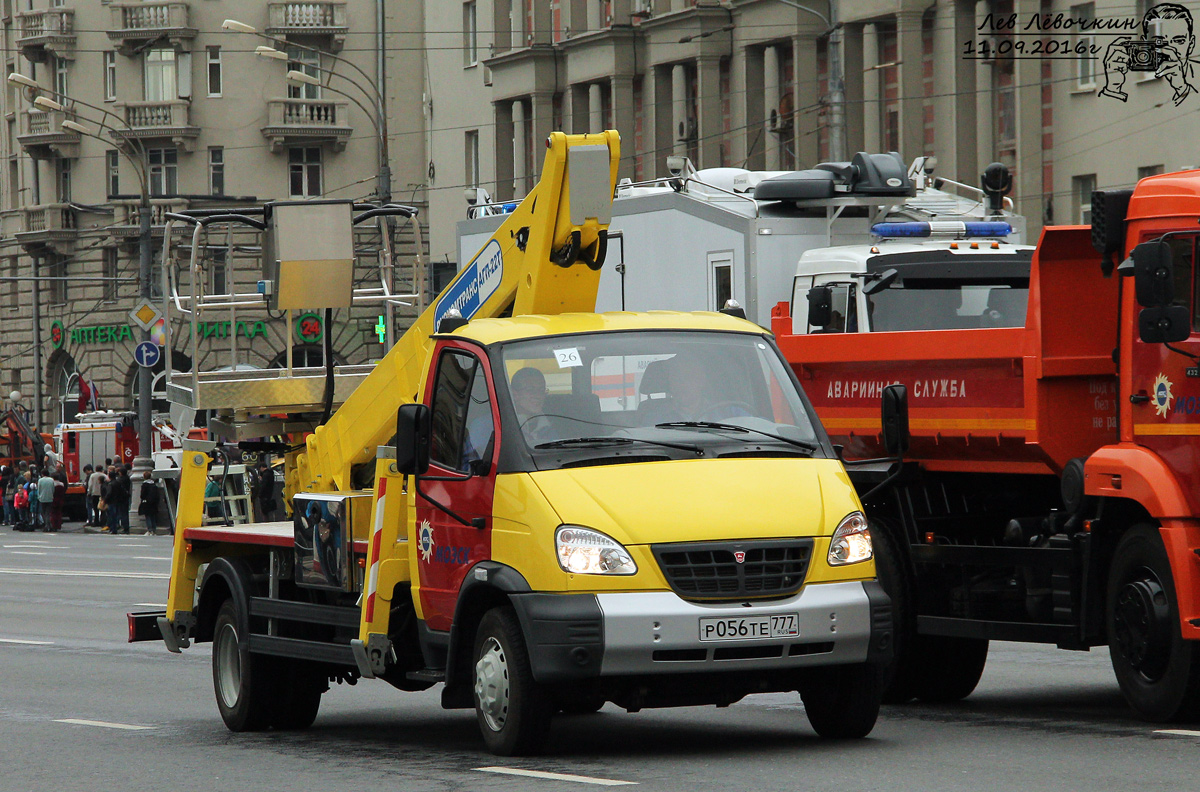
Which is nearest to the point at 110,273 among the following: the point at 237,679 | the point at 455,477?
the point at 237,679

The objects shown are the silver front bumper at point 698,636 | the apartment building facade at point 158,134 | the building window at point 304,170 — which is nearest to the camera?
the silver front bumper at point 698,636

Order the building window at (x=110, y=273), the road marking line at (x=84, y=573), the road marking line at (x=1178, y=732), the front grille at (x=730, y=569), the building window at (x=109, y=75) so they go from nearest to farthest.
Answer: the front grille at (x=730, y=569)
the road marking line at (x=1178, y=732)
the road marking line at (x=84, y=573)
the building window at (x=110, y=273)
the building window at (x=109, y=75)

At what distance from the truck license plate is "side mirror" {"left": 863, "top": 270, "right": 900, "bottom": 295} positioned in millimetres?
8780

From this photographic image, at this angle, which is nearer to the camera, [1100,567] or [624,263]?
[1100,567]

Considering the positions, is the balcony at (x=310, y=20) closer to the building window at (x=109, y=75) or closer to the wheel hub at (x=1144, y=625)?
the building window at (x=109, y=75)

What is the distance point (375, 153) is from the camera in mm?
69062

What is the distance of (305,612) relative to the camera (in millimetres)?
10758

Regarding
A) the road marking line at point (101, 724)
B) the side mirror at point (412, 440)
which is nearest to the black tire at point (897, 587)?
the side mirror at point (412, 440)

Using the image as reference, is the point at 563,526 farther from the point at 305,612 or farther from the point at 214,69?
the point at 214,69

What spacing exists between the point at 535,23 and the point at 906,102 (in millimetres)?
15895

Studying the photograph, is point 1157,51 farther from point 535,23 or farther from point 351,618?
point 351,618

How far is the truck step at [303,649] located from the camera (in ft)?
34.1

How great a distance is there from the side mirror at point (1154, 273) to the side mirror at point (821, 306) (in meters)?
8.19

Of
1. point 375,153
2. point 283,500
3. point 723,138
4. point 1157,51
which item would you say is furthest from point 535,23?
point 283,500
